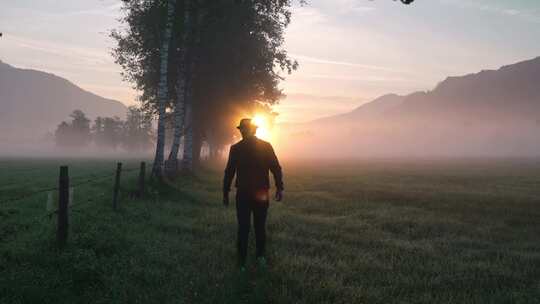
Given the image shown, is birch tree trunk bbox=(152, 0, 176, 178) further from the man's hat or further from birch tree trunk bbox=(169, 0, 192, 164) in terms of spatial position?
the man's hat

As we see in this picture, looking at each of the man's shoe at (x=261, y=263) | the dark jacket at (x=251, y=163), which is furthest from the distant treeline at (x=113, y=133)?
the man's shoe at (x=261, y=263)

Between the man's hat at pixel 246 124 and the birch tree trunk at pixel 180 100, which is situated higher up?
the birch tree trunk at pixel 180 100

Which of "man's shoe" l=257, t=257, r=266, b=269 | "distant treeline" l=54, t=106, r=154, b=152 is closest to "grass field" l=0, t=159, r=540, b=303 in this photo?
"man's shoe" l=257, t=257, r=266, b=269

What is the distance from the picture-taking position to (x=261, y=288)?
24.2 ft

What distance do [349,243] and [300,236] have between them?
4.37ft

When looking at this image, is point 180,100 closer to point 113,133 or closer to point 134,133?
point 134,133

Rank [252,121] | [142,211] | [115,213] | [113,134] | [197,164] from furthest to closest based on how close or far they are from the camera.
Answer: [113,134], [197,164], [142,211], [115,213], [252,121]

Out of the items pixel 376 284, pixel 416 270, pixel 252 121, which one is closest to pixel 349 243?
pixel 416 270

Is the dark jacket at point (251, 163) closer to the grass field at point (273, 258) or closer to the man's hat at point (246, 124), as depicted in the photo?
the man's hat at point (246, 124)

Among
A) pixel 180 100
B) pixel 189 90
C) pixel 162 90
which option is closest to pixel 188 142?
pixel 189 90

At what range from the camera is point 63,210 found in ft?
31.1

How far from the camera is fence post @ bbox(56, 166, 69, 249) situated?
9.36 m

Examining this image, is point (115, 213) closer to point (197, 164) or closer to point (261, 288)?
point (261, 288)

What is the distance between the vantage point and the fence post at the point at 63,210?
9.36 m
